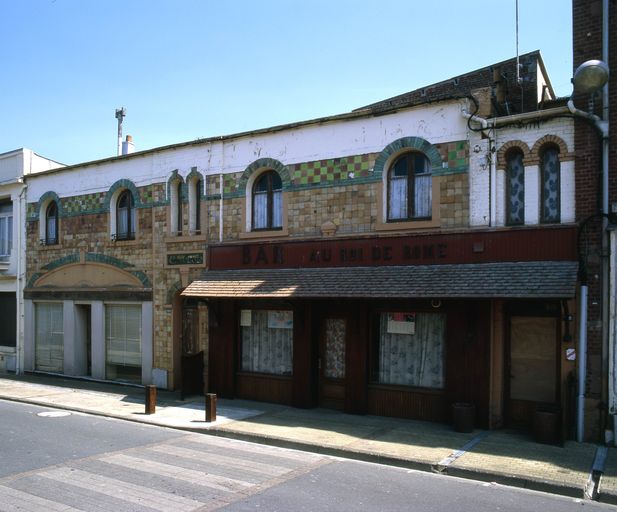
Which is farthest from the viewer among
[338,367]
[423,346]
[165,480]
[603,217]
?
[338,367]

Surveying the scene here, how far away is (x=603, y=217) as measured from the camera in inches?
413

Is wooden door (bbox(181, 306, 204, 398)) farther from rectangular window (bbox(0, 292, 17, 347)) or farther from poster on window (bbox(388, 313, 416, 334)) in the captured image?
rectangular window (bbox(0, 292, 17, 347))

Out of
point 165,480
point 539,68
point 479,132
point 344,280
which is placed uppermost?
point 539,68

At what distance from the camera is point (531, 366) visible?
1148 centimetres

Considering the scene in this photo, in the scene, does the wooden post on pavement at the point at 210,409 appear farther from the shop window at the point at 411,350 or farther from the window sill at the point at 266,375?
the shop window at the point at 411,350

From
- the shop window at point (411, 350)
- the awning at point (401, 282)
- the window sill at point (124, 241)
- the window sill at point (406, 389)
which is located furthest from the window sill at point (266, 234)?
the window sill at point (406, 389)

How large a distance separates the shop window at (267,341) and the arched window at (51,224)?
861 cm

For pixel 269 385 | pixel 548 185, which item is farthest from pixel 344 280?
pixel 548 185

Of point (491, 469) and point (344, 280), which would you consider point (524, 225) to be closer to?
point (344, 280)

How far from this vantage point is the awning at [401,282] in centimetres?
1046

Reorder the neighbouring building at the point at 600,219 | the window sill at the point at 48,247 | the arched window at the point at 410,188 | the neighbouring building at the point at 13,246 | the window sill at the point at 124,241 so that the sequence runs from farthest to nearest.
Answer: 1. the neighbouring building at the point at 13,246
2. the window sill at the point at 48,247
3. the window sill at the point at 124,241
4. the arched window at the point at 410,188
5. the neighbouring building at the point at 600,219

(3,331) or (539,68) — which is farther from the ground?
(539,68)

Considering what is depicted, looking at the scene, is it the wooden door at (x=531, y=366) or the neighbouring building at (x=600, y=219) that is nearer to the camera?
the neighbouring building at (x=600, y=219)

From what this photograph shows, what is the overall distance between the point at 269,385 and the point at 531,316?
6.21 meters
